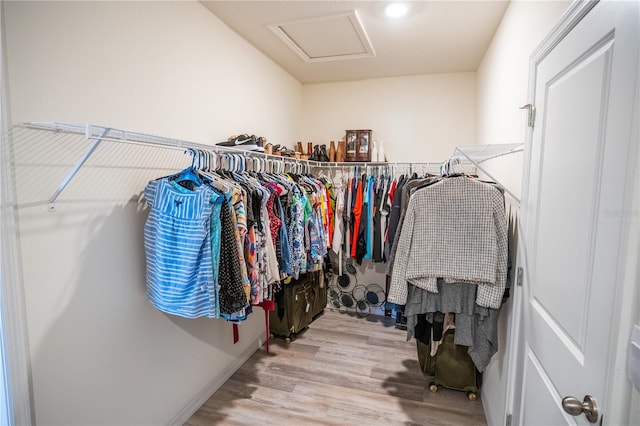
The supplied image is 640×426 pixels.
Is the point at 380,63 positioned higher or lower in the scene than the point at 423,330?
higher

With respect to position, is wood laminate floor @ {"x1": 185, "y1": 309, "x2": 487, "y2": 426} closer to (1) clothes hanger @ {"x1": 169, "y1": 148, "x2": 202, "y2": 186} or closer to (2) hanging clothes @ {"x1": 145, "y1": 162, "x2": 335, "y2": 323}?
(2) hanging clothes @ {"x1": 145, "y1": 162, "x2": 335, "y2": 323}

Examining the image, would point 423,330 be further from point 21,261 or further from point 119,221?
point 21,261

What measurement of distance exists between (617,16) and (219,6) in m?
2.17

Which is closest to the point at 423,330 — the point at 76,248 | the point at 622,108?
the point at 622,108

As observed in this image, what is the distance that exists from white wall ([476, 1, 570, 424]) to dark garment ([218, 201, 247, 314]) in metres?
1.40

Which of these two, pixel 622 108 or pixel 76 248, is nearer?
pixel 622 108

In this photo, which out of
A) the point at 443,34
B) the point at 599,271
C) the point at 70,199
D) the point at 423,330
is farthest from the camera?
the point at 443,34

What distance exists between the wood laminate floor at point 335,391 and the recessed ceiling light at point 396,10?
8.81ft

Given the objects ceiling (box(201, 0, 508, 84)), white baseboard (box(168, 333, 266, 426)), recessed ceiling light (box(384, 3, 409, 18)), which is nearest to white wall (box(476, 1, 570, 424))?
ceiling (box(201, 0, 508, 84))

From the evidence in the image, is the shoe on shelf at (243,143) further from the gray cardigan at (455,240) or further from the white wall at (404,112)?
the white wall at (404,112)

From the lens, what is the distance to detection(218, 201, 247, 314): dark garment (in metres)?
1.59

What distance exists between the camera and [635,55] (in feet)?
2.42

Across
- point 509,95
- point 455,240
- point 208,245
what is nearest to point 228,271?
point 208,245

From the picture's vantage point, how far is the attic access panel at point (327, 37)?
93.9 inches
